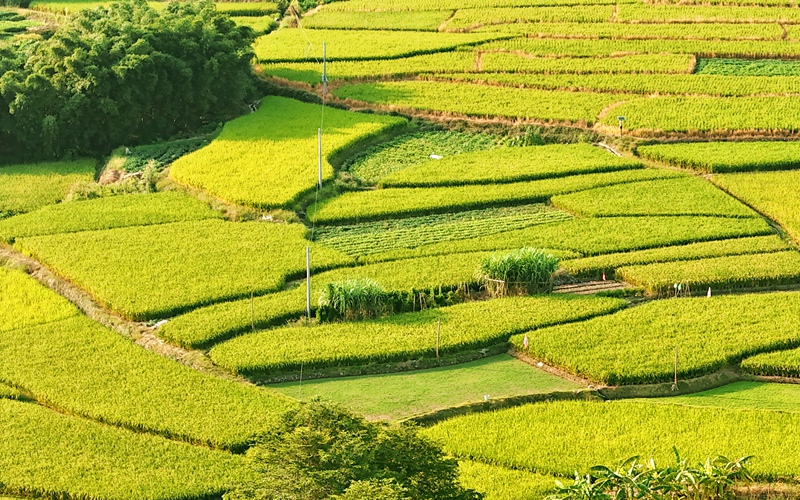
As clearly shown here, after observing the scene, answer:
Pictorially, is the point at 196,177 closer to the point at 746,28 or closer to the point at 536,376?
the point at 536,376

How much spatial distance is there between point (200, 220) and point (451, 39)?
2124cm

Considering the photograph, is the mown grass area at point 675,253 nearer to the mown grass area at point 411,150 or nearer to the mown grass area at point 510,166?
the mown grass area at point 510,166

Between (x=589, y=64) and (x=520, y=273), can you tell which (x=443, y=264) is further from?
(x=589, y=64)

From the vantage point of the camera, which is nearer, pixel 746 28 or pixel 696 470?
pixel 696 470

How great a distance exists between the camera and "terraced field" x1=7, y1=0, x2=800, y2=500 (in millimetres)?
33875

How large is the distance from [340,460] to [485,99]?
104 feet

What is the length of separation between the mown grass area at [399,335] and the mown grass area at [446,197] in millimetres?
7800

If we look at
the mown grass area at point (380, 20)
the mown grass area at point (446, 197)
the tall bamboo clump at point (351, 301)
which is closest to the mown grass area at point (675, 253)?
the mown grass area at point (446, 197)

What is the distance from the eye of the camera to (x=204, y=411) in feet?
115

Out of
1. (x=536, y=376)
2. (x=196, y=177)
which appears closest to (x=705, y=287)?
(x=536, y=376)

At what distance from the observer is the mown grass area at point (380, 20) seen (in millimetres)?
69125

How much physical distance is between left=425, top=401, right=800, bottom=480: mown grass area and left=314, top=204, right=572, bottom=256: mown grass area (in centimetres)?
1158

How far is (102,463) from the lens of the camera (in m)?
32.8

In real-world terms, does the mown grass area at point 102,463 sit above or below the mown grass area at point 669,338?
below
